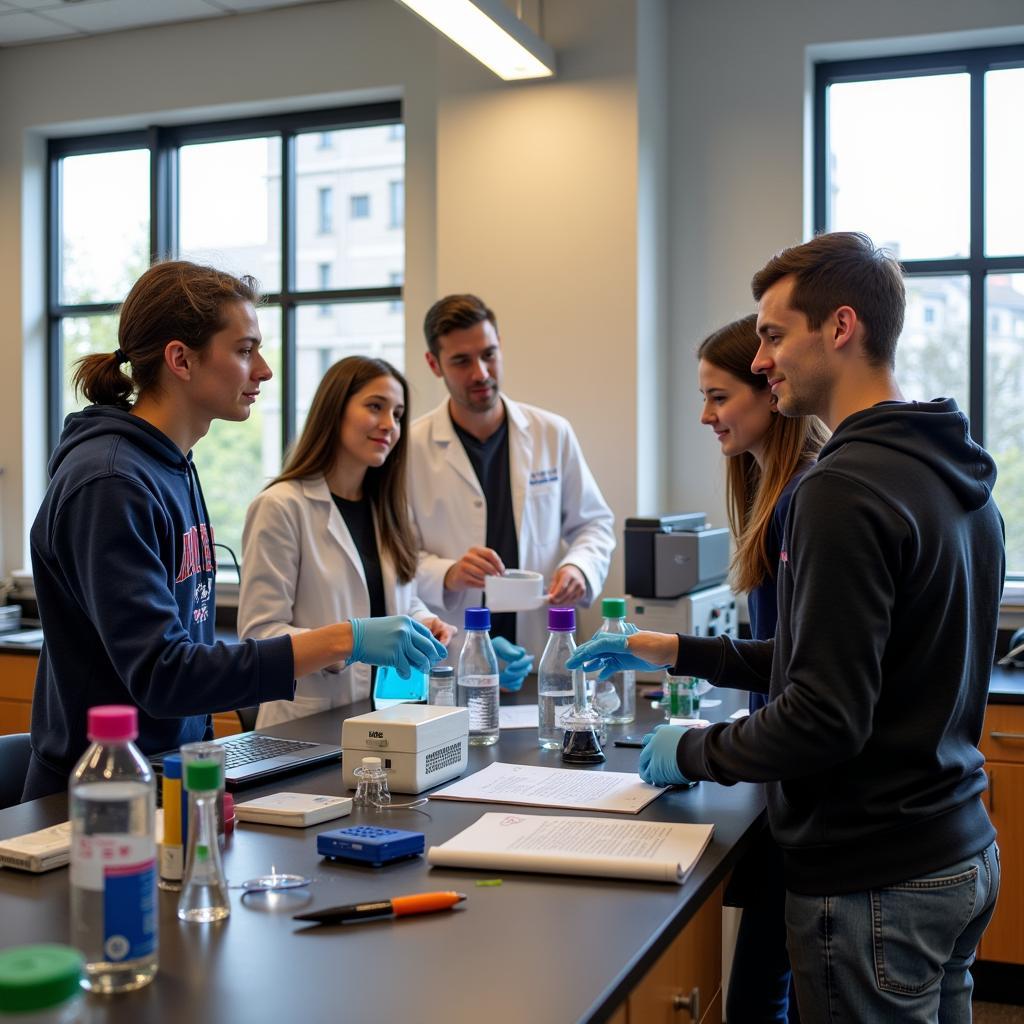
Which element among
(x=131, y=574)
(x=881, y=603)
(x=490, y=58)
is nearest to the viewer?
(x=881, y=603)

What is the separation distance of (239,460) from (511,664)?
8.86 feet

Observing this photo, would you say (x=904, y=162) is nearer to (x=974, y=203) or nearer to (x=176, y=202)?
(x=974, y=203)

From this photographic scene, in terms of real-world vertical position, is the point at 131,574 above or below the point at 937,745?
above

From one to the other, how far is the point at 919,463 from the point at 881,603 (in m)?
0.19

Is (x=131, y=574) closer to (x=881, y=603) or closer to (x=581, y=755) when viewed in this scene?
(x=581, y=755)

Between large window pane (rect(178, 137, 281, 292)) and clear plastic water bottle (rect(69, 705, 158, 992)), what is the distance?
3.83m

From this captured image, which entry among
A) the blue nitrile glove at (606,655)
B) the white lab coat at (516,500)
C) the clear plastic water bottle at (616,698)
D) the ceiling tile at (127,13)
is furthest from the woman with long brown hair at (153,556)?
the ceiling tile at (127,13)

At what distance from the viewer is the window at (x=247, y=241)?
456cm

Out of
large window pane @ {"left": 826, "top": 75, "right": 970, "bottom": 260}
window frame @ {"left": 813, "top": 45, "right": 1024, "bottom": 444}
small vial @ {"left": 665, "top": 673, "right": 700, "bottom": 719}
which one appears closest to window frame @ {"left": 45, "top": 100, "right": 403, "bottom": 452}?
large window pane @ {"left": 826, "top": 75, "right": 970, "bottom": 260}

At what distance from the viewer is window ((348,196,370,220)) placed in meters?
4.55

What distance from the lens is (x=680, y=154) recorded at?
158 inches

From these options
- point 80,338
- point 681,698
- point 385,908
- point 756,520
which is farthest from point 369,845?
point 80,338

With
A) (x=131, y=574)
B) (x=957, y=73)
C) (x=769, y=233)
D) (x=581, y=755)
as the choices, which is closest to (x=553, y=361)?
(x=769, y=233)

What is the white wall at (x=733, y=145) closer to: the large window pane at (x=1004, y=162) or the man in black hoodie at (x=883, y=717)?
the large window pane at (x=1004, y=162)
